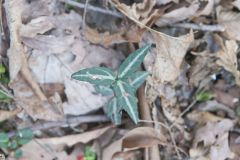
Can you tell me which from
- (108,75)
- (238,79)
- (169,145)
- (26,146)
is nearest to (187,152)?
(169,145)

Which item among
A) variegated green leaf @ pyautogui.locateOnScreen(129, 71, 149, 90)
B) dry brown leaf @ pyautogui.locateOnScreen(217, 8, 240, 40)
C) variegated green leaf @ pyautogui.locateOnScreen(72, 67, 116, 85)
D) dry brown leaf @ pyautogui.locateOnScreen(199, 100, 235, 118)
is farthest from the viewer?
dry brown leaf @ pyautogui.locateOnScreen(199, 100, 235, 118)

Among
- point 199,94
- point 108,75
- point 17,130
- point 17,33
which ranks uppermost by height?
point 17,33

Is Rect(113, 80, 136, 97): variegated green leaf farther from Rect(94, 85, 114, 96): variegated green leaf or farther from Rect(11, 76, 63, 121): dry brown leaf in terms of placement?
Rect(11, 76, 63, 121): dry brown leaf

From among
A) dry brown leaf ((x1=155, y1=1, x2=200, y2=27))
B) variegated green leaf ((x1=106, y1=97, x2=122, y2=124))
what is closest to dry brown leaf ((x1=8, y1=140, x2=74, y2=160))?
variegated green leaf ((x1=106, y1=97, x2=122, y2=124))

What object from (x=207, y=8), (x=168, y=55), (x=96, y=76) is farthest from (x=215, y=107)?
(x=96, y=76)

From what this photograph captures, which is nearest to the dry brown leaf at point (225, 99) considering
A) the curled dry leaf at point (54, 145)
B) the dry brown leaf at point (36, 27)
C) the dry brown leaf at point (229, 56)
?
the dry brown leaf at point (229, 56)

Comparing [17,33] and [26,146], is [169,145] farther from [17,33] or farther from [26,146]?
[17,33]
